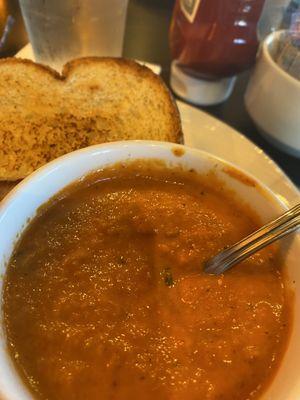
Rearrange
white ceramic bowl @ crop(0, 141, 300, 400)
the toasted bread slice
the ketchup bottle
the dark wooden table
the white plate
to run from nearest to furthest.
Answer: white ceramic bowl @ crop(0, 141, 300, 400) → the toasted bread slice → the white plate → the ketchup bottle → the dark wooden table

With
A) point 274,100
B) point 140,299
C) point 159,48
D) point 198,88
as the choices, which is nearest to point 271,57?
point 274,100

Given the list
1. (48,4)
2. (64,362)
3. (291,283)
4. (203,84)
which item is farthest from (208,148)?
(64,362)

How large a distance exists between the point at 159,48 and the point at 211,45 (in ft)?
1.89

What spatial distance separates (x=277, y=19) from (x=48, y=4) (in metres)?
0.89

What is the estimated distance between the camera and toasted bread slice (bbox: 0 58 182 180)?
141 cm

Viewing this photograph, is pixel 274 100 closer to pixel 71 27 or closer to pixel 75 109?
pixel 75 109

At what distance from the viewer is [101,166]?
3.96 ft

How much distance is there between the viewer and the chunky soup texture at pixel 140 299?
0.92m

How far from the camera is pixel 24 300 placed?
986 mm

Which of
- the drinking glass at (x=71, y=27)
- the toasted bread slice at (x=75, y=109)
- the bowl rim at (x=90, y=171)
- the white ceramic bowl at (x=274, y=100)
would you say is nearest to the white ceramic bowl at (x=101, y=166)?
the bowl rim at (x=90, y=171)

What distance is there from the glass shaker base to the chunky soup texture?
789 millimetres

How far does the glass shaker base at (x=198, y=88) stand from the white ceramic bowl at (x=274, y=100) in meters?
0.17

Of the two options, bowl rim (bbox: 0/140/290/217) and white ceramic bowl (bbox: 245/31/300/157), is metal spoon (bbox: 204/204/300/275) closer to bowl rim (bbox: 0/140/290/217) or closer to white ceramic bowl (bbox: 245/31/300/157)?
bowl rim (bbox: 0/140/290/217)

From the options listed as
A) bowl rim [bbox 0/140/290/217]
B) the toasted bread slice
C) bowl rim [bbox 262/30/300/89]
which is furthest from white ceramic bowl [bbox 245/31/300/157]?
bowl rim [bbox 0/140/290/217]
